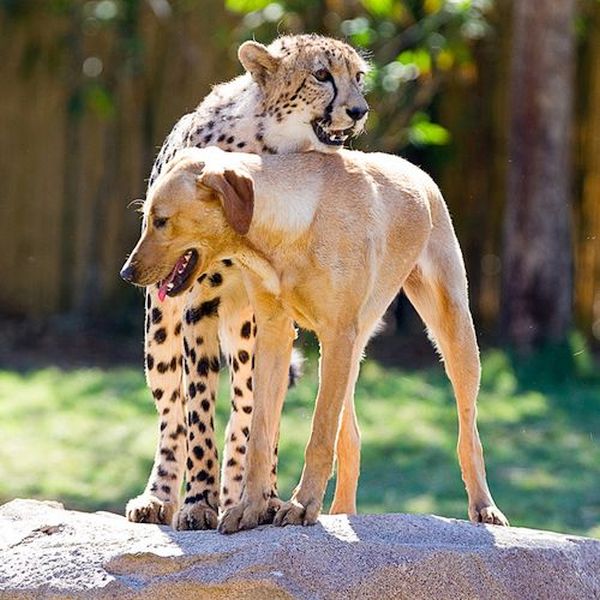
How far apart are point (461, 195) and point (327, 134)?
8799 millimetres

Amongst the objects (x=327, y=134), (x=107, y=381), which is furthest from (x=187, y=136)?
(x=107, y=381)

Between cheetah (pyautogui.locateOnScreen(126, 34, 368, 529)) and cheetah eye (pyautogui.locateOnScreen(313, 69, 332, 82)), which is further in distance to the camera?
cheetah eye (pyautogui.locateOnScreen(313, 69, 332, 82))

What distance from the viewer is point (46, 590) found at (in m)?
4.85

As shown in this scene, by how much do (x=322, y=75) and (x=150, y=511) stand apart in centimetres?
172

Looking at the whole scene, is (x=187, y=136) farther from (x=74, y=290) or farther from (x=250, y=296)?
(x=74, y=290)

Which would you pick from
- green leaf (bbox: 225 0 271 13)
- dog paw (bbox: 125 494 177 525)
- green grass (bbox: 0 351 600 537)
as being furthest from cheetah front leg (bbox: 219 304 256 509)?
green leaf (bbox: 225 0 271 13)

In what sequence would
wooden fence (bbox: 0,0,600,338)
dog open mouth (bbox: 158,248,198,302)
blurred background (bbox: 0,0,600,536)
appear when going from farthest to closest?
wooden fence (bbox: 0,0,600,338) → blurred background (bbox: 0,0,600,536) → dog open mouth (bbox: 158,248,198,302)

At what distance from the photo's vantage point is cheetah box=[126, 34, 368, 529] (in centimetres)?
577

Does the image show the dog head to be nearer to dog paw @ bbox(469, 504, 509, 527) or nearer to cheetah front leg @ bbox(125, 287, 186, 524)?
cheetah front leg @ bbox(125, 287, 186, 524)

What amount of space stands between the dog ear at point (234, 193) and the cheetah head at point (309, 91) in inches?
28.3

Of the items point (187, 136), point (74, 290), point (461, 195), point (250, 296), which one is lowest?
point (74, 290)

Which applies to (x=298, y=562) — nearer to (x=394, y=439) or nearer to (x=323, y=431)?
(x=323, y=431)

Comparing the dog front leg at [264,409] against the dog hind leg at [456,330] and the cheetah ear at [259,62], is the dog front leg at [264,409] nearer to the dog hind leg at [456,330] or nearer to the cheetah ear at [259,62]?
the dog hind leg at [456,330]

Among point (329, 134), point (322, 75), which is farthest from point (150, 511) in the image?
Answer: point (322, 75)
